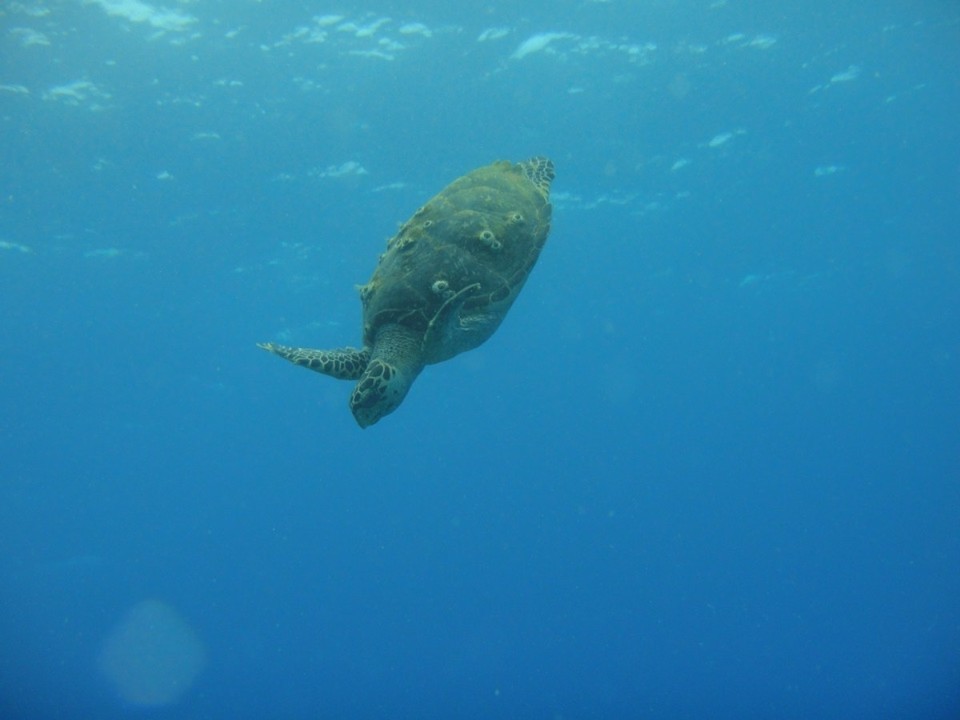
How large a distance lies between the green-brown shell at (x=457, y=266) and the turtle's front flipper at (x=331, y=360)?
0.91ft

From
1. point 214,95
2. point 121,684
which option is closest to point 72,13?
point 214,95

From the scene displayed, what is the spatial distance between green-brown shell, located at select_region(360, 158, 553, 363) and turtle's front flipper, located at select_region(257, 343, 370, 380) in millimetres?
276

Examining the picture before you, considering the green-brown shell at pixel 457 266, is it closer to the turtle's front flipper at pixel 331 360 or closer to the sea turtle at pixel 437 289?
the sea turtle at pixel 437 289

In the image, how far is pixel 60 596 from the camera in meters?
60.5

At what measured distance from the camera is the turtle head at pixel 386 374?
5816 millimetres

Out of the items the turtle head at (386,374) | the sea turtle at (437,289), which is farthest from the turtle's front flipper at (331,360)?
the turtle head at (386,374)

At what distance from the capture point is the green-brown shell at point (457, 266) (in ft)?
21.4

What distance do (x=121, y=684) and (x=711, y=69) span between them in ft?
256

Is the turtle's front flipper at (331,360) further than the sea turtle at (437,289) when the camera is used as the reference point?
Yes

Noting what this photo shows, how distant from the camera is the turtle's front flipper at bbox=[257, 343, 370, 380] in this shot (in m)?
6.61

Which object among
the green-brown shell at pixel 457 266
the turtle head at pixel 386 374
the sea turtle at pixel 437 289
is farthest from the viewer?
the green-brown shell at pixel 457 266

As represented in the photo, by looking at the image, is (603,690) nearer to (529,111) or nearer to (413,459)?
(413,459)

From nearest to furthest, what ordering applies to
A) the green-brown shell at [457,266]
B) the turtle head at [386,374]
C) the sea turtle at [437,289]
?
the turtle head at [386,374] < the sea turtle at [437,289] < the green-brown shell at [457,266]

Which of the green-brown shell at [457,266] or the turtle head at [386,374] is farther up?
the green-brown shell at [457,266]
